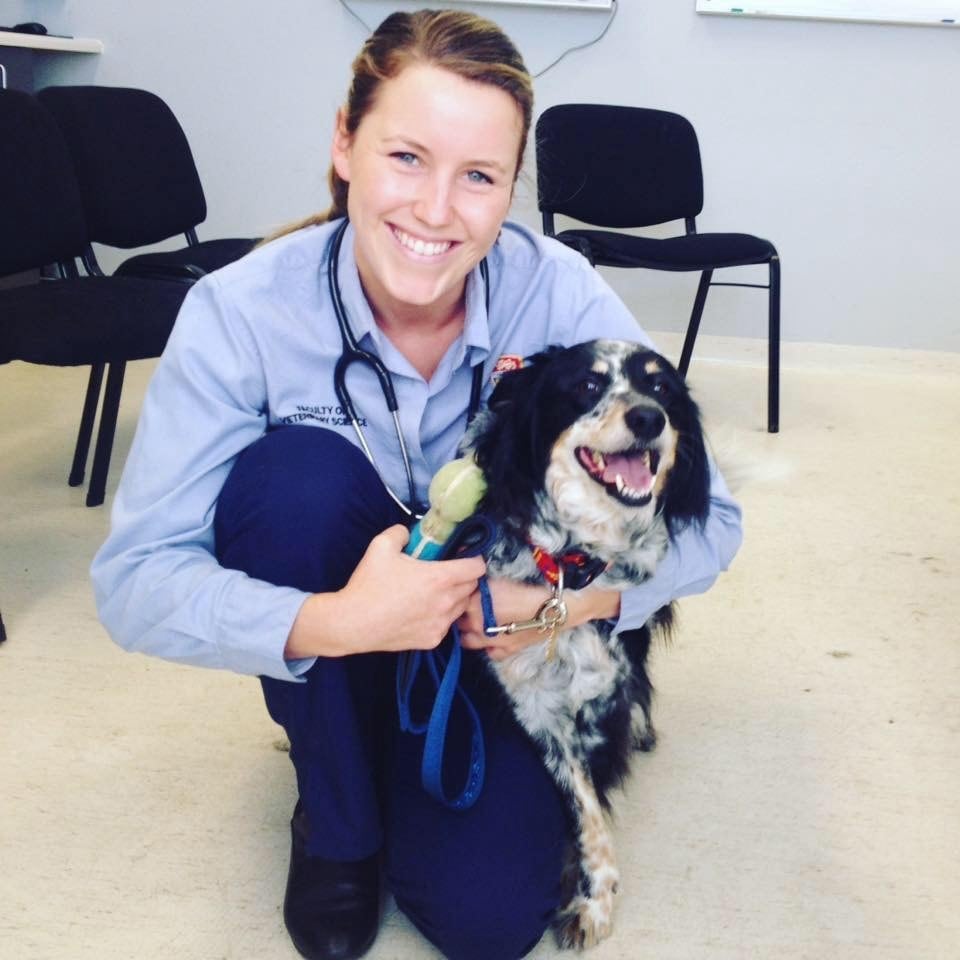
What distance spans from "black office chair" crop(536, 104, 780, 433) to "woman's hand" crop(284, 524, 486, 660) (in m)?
2.08

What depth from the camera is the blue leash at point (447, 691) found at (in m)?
1.16

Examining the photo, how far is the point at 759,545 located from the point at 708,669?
0.62m

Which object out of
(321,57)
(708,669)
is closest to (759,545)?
(708,669)

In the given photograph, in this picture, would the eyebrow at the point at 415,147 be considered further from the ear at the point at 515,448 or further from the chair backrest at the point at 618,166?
the chair backrest at the point at 618,166

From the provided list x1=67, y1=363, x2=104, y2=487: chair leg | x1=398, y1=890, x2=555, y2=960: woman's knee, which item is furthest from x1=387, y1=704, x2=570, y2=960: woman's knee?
x1=67, y1=363, x2=104, y2=487: chair leg

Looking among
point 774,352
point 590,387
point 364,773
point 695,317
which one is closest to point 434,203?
point 590,387

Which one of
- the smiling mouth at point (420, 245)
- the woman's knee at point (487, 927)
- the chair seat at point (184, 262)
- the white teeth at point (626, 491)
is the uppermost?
the smiling mouth at point (420, 245)

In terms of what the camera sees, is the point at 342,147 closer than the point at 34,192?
Yes

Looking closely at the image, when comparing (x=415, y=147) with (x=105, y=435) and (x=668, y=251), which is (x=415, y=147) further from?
(x=668, y=251)

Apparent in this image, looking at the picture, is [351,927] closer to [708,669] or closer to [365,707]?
[365,707]

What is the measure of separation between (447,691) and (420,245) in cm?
52

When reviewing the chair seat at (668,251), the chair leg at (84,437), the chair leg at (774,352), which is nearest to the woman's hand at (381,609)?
the chair leg at (84,437)

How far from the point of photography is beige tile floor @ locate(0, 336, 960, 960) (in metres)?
1.26

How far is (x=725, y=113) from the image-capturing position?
366 cm
